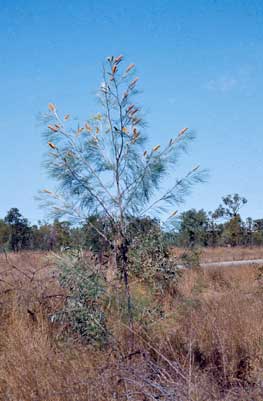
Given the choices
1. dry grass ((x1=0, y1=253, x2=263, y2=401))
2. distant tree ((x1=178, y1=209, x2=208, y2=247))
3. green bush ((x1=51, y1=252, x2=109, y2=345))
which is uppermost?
distant tree ((x1=178, y1=209, x2=208, y2=247))

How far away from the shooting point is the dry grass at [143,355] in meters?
3.27

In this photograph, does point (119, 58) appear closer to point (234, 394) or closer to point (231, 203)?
point (234, 394)

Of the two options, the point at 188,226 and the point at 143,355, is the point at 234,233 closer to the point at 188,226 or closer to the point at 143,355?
the point at 188,226

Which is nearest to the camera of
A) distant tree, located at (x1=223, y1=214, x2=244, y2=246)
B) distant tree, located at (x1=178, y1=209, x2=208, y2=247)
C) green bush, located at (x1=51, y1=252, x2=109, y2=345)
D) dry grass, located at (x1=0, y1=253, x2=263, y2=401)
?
dry grass, located at (x1=0, y1=253, x2=263, y2=401)

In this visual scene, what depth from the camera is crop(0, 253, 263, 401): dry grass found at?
3.27 meters

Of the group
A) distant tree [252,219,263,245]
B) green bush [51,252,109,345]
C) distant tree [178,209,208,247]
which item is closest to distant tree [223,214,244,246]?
distant tree [252,219,263,245]

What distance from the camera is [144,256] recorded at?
429 cm

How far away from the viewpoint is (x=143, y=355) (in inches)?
159

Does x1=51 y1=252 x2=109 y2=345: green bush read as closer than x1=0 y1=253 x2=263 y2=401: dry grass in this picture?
No

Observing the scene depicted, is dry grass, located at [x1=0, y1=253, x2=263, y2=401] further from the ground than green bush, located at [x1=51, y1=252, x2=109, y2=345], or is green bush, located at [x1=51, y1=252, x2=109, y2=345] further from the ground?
green bush, located at [x1=51, y1=252, x2=109, y2=345]

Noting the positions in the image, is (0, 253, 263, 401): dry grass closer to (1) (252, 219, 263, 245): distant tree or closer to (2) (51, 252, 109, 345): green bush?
(2) (51, 252, 109, 345): green bush

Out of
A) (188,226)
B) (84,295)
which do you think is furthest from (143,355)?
(188,226)

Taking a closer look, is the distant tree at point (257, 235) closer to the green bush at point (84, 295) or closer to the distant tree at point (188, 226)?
the distant tree at point (188, 226)

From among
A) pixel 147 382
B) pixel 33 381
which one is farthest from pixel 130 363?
pixel 33 381
